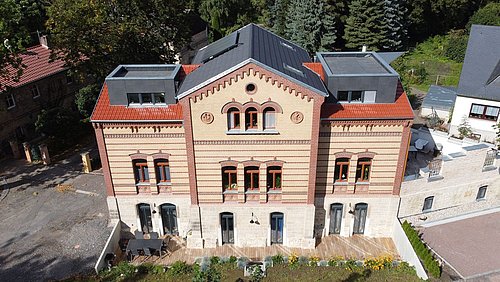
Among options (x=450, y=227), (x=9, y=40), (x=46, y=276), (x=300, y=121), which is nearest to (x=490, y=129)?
(x=450, y=227)

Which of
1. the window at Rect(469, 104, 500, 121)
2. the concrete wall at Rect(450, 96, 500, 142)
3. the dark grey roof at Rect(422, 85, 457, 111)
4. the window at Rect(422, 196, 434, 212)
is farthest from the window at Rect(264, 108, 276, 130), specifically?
the dark grey roof at Rect(422, 85, 457, 111)

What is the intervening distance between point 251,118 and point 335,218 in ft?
29.7

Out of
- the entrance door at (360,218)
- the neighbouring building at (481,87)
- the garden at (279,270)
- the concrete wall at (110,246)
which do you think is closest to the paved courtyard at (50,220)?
the concrete wall at (110,246)

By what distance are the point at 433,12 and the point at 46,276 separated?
2742 inches

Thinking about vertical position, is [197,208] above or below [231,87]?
below

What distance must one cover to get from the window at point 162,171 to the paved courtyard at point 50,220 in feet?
17.7

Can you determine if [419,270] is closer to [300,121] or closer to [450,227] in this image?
[450,227]

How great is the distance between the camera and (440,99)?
3938 cm

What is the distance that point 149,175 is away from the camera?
81.0 feet

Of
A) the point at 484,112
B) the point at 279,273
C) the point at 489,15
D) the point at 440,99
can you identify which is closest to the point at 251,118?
the point at 279,273

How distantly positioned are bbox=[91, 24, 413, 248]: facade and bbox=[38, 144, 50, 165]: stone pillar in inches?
491

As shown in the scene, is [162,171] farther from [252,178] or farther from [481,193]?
[481,193]

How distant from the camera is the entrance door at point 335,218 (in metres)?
25.6

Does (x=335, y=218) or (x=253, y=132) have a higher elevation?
(x=253, y=132)
